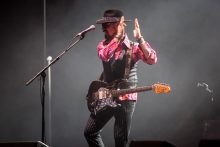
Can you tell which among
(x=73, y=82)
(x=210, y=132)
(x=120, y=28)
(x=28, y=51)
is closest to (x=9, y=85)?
(x=28, y=51)

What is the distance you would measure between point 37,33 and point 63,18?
0.56 meters

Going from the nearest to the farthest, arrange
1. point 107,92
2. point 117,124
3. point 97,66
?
point 117,124
point 107,92
point 97,66

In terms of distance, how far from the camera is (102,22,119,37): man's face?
643cm

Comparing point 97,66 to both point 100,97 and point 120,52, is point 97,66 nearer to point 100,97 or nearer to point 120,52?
point 120,52

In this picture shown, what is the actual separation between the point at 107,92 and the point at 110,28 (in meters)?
1.07

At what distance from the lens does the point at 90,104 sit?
6219 mm

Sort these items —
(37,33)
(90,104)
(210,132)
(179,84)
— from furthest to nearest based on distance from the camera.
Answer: (37,33)
(179,84)
(90,104)
(210,132)

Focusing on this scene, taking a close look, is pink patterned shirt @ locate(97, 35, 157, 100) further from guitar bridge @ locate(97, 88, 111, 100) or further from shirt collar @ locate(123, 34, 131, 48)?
guitar bridge @ locate(97, 88, 111, 100)

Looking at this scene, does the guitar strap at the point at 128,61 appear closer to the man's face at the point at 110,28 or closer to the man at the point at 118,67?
the man at the point at 118,67

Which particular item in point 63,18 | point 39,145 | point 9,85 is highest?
point 63,18

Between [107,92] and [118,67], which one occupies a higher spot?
[118,67]

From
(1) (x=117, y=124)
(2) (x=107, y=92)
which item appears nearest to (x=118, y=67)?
(2) (x=107, y=92)

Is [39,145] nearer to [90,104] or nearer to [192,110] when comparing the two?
[90,104]

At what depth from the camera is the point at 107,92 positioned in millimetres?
5992
